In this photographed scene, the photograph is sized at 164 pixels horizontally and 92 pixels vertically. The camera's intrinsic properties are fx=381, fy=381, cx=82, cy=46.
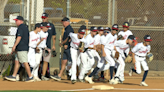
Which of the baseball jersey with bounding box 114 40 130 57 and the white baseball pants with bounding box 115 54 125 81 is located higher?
the baseball jersey with bounding box 114 40 130 57

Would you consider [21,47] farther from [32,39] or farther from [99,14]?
[99,14]

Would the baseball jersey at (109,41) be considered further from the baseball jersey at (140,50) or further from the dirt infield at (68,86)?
the dirt infield at (68,86)

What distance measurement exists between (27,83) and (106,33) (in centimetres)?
297

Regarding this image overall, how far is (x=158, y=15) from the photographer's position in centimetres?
1454

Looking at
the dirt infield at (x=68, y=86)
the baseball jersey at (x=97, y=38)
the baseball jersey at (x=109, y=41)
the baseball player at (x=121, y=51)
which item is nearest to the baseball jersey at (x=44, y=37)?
the dirt infield at (x=68, y=86)

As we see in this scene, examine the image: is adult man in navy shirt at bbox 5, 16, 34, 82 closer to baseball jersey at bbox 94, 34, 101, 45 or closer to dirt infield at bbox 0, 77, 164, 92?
dirt infield at bbox 0, 77, 164, 92

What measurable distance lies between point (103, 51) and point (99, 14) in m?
4.05

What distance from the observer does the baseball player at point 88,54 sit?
1209 centimetres

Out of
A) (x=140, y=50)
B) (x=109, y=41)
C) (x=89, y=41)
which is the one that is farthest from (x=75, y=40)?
(x=140, y=50)

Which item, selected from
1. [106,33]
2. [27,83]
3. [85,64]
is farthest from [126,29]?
[27,83]

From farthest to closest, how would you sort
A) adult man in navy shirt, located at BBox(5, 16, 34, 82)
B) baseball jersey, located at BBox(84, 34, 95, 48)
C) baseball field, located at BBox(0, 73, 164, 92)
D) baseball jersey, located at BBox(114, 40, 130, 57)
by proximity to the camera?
baseball jersey, located at BBox(114, 40, 130, 57), baseball jersey, located at BBox(84, 34, 95, 48), adult man in navy shirt, located at BBox(5, 16, 34, 82), baseball field, located at BBox(0, 73, 164, 92)


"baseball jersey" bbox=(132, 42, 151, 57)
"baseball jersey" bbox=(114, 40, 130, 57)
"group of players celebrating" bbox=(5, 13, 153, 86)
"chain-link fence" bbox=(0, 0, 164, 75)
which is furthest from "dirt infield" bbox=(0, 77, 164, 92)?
"chain-link fence" bbox=(0, 0, 164, 75)

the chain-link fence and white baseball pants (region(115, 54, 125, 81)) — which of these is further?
the chain-link fence

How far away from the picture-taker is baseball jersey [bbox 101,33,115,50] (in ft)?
39.2
